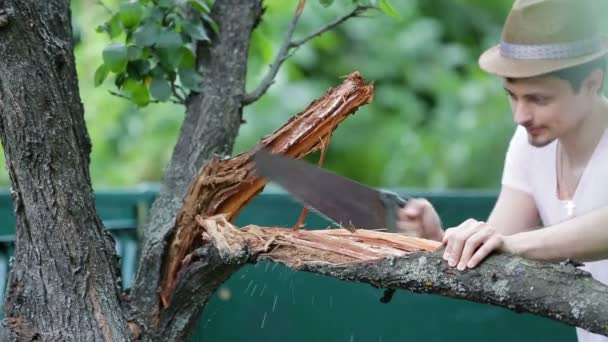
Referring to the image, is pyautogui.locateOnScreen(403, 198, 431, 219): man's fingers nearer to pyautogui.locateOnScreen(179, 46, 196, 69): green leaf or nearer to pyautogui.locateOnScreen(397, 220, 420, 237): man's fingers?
pyautogui.locateOnScreen(397, 220, 420, 237): man's fingers

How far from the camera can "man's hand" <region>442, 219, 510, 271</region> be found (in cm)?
176

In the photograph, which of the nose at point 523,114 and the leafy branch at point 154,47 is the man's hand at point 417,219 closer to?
the nose at point 523,114

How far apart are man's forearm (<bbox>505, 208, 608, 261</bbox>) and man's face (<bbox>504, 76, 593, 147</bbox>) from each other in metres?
0.31

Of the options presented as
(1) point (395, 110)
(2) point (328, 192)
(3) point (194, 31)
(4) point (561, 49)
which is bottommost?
(2) point (328, 192)

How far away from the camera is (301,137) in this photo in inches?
81.7

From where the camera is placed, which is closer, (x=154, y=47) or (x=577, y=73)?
(x=577, y=73)

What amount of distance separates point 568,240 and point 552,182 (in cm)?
57

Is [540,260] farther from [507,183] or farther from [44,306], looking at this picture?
[44,306]

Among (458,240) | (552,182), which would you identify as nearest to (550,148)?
(552,182)

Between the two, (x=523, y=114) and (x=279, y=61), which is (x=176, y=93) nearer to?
(x=279, y=61)

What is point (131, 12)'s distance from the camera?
7.38ft

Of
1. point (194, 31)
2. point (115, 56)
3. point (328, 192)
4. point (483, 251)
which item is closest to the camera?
point (483, 251)

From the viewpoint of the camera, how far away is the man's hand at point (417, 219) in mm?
2113

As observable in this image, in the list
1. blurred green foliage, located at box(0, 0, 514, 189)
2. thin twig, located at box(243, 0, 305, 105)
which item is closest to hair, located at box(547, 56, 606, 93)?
thin twig, located at box(243, 0, 305, 105)
